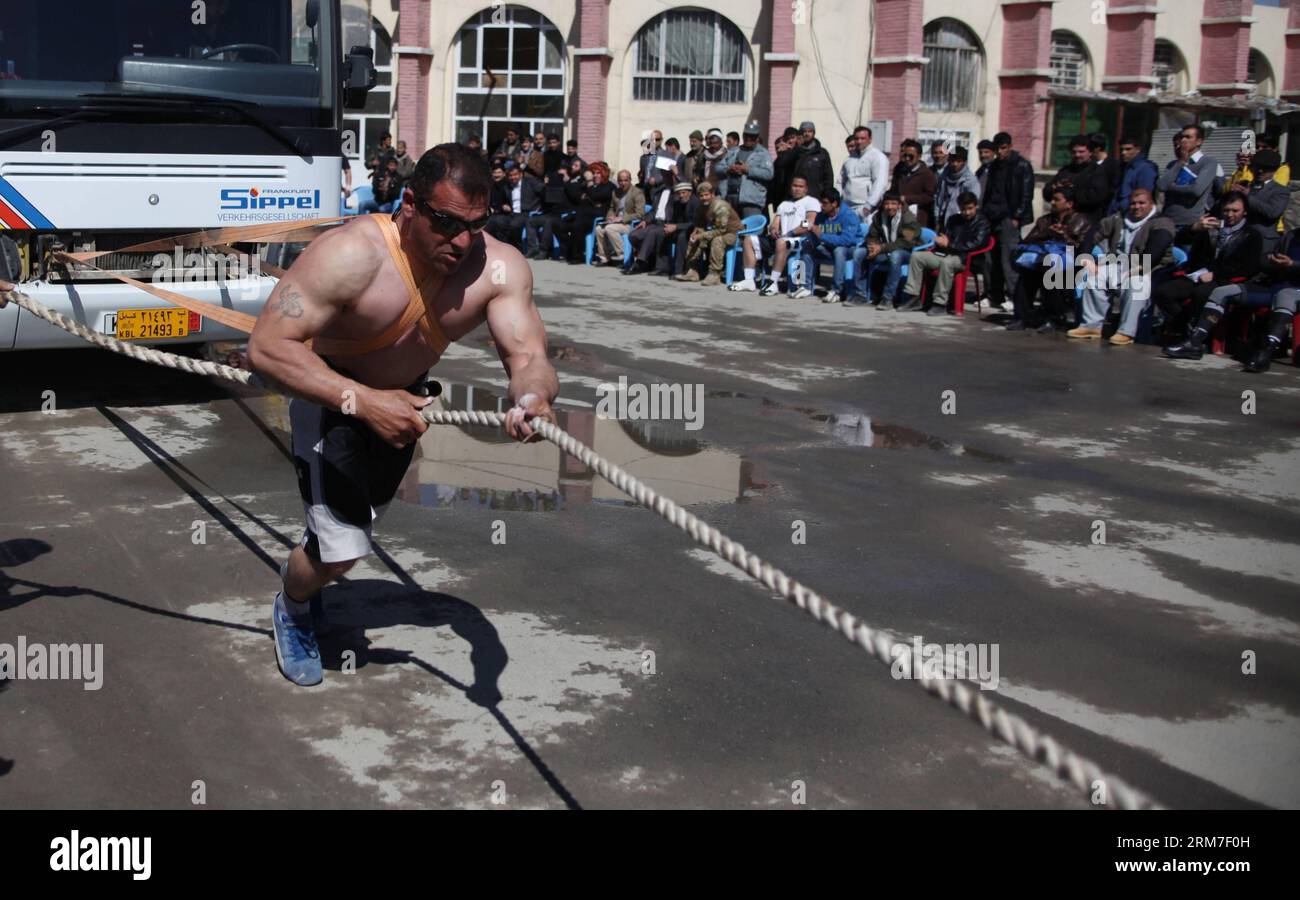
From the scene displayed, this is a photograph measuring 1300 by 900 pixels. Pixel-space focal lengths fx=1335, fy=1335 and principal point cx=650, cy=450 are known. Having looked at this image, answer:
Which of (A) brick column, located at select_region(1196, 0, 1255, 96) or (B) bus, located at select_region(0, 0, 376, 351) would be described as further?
(A) brick column, located at select_region(1196, 0, 1255, 96)

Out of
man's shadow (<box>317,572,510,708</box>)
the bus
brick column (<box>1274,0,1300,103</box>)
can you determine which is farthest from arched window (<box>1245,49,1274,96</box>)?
man's shadow (<box>317,572,510,708</box>)

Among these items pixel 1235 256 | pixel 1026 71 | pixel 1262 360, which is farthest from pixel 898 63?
pixel 1262 360

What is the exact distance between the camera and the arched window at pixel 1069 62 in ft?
106

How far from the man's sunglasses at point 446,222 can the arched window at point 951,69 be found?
27.6m

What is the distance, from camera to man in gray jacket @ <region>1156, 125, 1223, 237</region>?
47.3 ft

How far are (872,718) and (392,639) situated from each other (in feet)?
6.33

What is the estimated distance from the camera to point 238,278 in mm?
9164

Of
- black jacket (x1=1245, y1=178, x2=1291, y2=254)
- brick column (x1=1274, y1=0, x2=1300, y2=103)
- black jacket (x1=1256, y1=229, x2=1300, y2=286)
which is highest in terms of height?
brick column (x1=1274, y1=0, x2=1300, y2=103)

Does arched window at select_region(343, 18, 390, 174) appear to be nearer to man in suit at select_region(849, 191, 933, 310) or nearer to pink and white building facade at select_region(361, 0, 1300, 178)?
pink and white building facade at select_region(361, 0, 1300, 178)

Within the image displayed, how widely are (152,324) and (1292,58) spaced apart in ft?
124

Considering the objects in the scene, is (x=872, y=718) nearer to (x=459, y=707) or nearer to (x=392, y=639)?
(x=459, y=707)

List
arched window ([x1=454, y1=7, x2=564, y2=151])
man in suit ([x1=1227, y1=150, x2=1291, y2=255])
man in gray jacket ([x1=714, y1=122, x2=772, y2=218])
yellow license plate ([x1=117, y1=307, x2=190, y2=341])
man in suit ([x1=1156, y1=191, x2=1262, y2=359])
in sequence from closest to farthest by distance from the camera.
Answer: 1. yellow license plate ([x1=117, y1=307, x2=190, y2=341])
2. man in suit ([x1=1227, y1=150, x2=1291, y2=255])
3. man in suit ([x1=1156, y1=191, x2=1262, y2=359])
4. man in gray jacket ([x1=714, y1=122, x2=772, y2=218])
5. arched window ([x1=454, y1=7, x2=564, y2=151])

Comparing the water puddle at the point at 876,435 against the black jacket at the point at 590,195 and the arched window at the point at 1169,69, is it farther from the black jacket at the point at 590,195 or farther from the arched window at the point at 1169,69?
the arched window at the point at 1169,69

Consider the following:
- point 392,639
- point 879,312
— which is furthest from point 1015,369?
point 392,639
